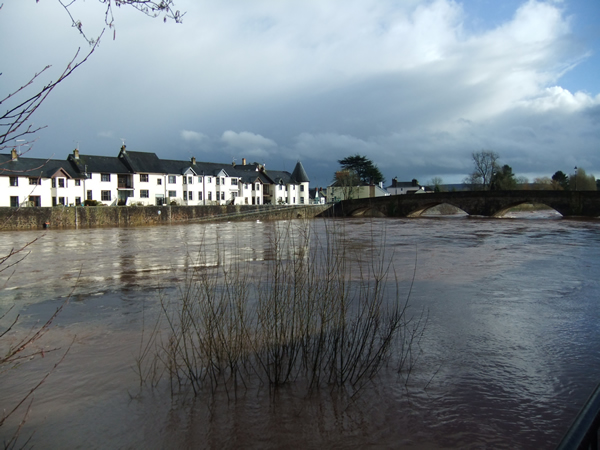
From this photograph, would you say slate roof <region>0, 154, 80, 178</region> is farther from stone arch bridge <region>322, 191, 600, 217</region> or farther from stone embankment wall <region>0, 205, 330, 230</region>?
stone arch bridge <region>322, 191, 600, 217</region>

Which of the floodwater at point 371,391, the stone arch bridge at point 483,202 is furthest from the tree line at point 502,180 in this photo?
the floodwater at point 371,391

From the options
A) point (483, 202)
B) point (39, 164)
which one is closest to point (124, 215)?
point (39, 164)

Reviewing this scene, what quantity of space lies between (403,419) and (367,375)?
929 mm

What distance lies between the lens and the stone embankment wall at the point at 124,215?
41.6 m

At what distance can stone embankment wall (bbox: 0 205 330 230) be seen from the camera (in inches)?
1638

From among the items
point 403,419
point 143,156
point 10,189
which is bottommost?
point 403,419

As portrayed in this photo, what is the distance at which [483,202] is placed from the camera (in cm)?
5097

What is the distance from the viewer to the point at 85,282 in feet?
41.7

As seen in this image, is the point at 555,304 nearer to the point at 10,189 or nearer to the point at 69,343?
the point at 69,343

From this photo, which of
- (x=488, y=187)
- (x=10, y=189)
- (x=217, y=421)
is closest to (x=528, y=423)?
(x=217, y=421)

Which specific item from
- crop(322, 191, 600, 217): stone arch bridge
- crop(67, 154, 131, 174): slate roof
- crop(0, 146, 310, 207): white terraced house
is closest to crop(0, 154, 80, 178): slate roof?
crop(0, 146, 310, 207): white terraced house

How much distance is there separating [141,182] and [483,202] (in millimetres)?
41423

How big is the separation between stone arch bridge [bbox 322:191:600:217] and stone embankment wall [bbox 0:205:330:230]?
32.2ft

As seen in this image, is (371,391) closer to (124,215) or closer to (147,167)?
(124,215)
